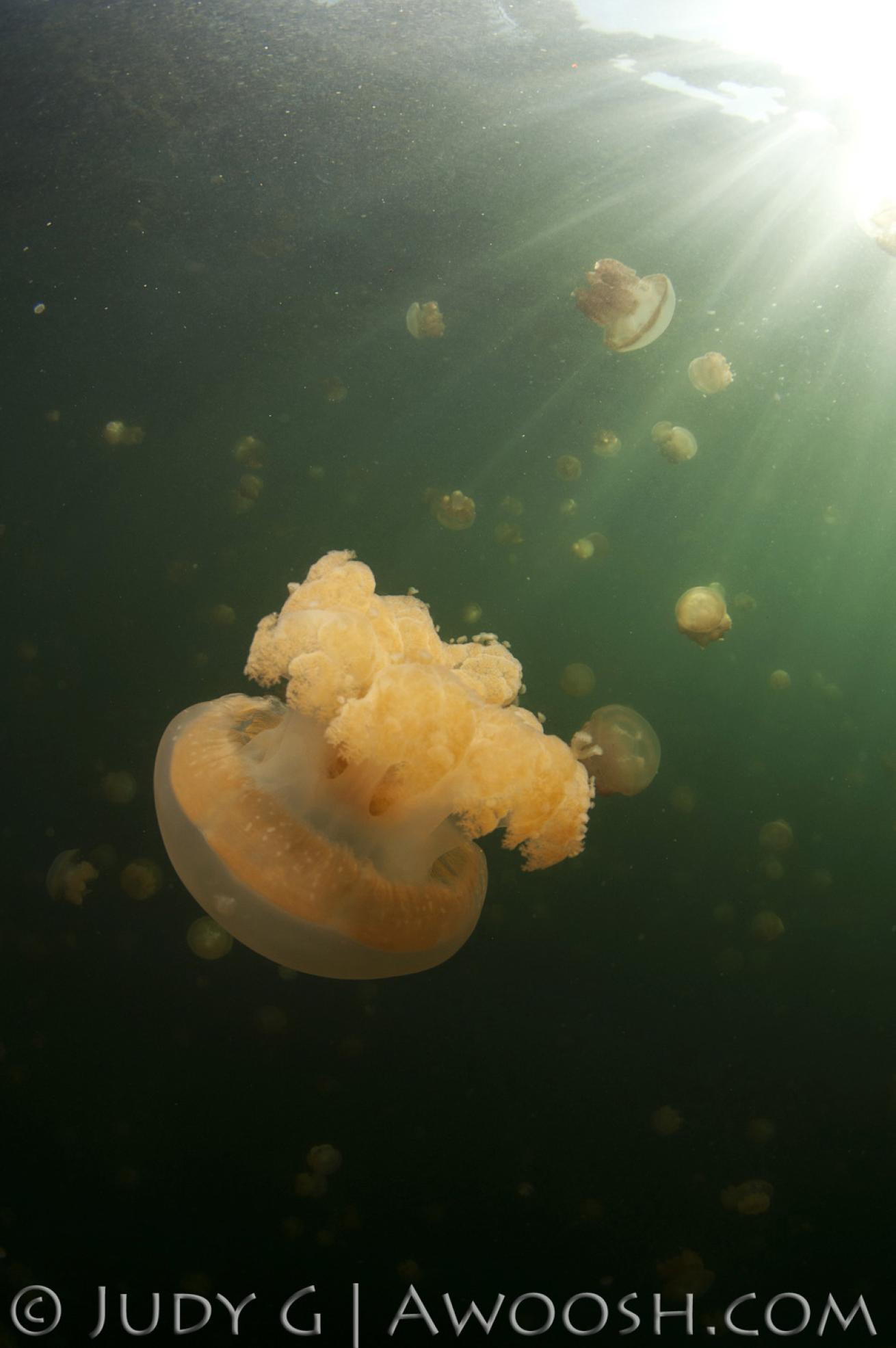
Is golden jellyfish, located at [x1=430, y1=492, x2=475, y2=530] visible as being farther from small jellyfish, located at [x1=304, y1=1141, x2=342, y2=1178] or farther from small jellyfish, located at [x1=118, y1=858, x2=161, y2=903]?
small jellyfish, located at [x1=304, y1=1141, x2=342, y2=1178]

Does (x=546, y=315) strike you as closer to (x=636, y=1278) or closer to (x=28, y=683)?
(x=28, y=683)

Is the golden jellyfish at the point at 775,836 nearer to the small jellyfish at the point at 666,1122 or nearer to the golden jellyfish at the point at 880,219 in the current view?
the small jellyfish at the point at 666,1122

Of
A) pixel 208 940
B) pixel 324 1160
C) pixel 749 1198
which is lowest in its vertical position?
pixel 324 1160

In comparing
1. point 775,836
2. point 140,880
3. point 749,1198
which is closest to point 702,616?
point 775,836

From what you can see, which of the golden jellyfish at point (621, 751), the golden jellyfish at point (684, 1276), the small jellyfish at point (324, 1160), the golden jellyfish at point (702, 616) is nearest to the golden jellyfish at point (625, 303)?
the golden jellyfish at point (702, 616)

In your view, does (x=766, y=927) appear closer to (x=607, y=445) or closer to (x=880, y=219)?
(x=607, y=445)

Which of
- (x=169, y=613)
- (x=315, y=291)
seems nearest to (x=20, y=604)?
(x=169, y=613)
